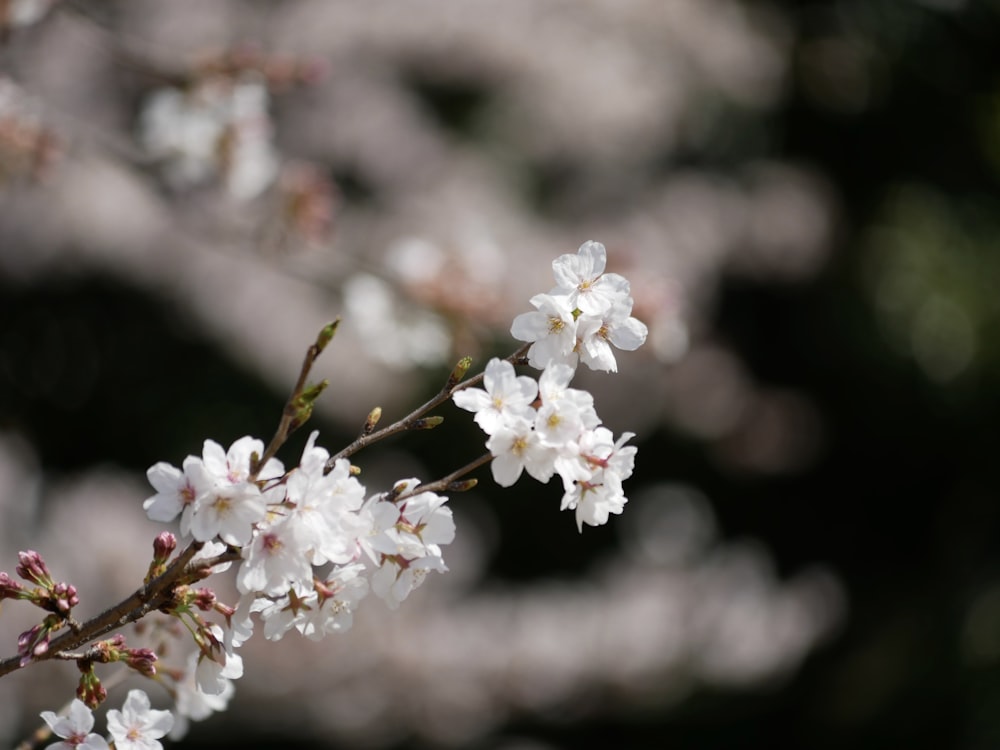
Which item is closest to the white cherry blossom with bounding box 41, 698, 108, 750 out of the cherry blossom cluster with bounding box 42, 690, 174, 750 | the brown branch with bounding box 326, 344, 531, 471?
the cherry blossom cluster with bounding box 42, 690, 174, 750

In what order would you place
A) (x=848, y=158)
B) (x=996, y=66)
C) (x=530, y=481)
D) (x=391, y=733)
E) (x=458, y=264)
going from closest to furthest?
(x=458, y=264) < (x=391, y=733) < (x=530, y=481) < (x=996, y=66) < (x=848, y=158)

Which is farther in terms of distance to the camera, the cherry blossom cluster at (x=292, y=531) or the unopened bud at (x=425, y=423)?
the unopened bud at (x=425, y=423)

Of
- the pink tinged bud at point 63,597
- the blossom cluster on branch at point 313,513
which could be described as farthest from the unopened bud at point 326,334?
the pink tinged bud at point 63,597

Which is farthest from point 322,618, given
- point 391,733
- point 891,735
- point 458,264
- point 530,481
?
point 530,481

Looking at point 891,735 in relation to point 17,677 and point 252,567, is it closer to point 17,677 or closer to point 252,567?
point 17,677

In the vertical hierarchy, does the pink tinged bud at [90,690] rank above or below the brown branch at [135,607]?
below

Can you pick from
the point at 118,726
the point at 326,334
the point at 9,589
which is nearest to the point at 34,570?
the point at 9,589

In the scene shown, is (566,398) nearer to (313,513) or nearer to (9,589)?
(313,513)

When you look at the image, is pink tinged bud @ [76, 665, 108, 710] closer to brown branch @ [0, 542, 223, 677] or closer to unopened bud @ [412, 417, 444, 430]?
brown branch @ [0, 542, 223, 677]

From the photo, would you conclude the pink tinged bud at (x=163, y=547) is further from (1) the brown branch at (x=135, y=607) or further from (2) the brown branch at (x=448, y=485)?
(2) the brown branch at (x=448, y=485)
